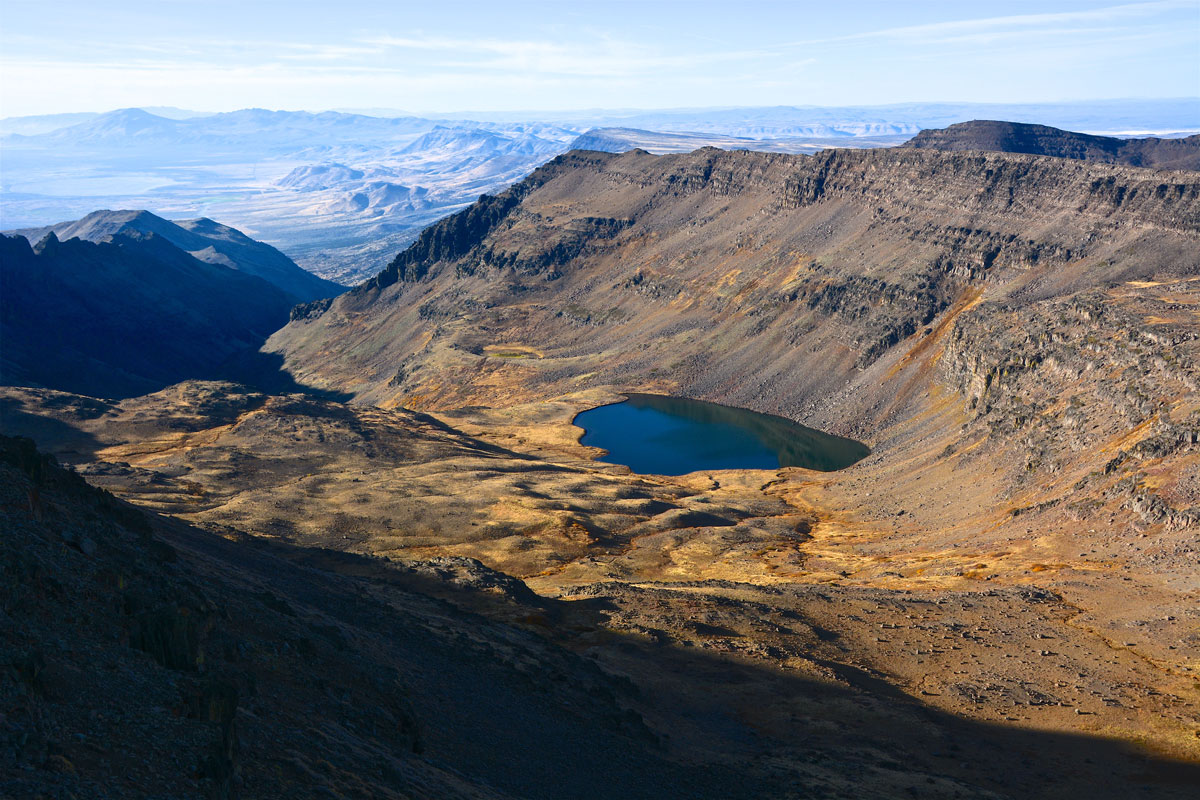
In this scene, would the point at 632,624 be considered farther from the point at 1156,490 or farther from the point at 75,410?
the point at 75,410

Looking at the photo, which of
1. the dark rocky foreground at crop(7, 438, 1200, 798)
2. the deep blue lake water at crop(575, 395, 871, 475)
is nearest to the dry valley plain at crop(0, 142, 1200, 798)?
the dark rocky foreground at crop(7, 438, 1200, 798)

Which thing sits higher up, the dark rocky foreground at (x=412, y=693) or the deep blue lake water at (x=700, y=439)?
the dark rocky foreground at (x=412, y=693)

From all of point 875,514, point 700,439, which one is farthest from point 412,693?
point 700,439

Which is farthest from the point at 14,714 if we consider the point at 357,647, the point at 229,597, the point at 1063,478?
the point at 1063,478

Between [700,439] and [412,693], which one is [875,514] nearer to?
[700,439]

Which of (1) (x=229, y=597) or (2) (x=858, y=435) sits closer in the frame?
(1) (x=229, y=597)

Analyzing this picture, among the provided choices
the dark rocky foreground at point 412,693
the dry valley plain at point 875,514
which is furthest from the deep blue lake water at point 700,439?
the dark rocky foreground at point 412,693

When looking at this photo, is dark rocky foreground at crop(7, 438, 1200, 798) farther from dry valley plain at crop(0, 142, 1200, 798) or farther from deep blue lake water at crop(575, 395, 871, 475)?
deep blue lake water at crop(575, 395, 871, 475)

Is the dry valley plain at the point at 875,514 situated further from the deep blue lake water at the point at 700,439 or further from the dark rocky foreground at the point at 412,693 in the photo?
the deep blue lake water at the point at 700,439
